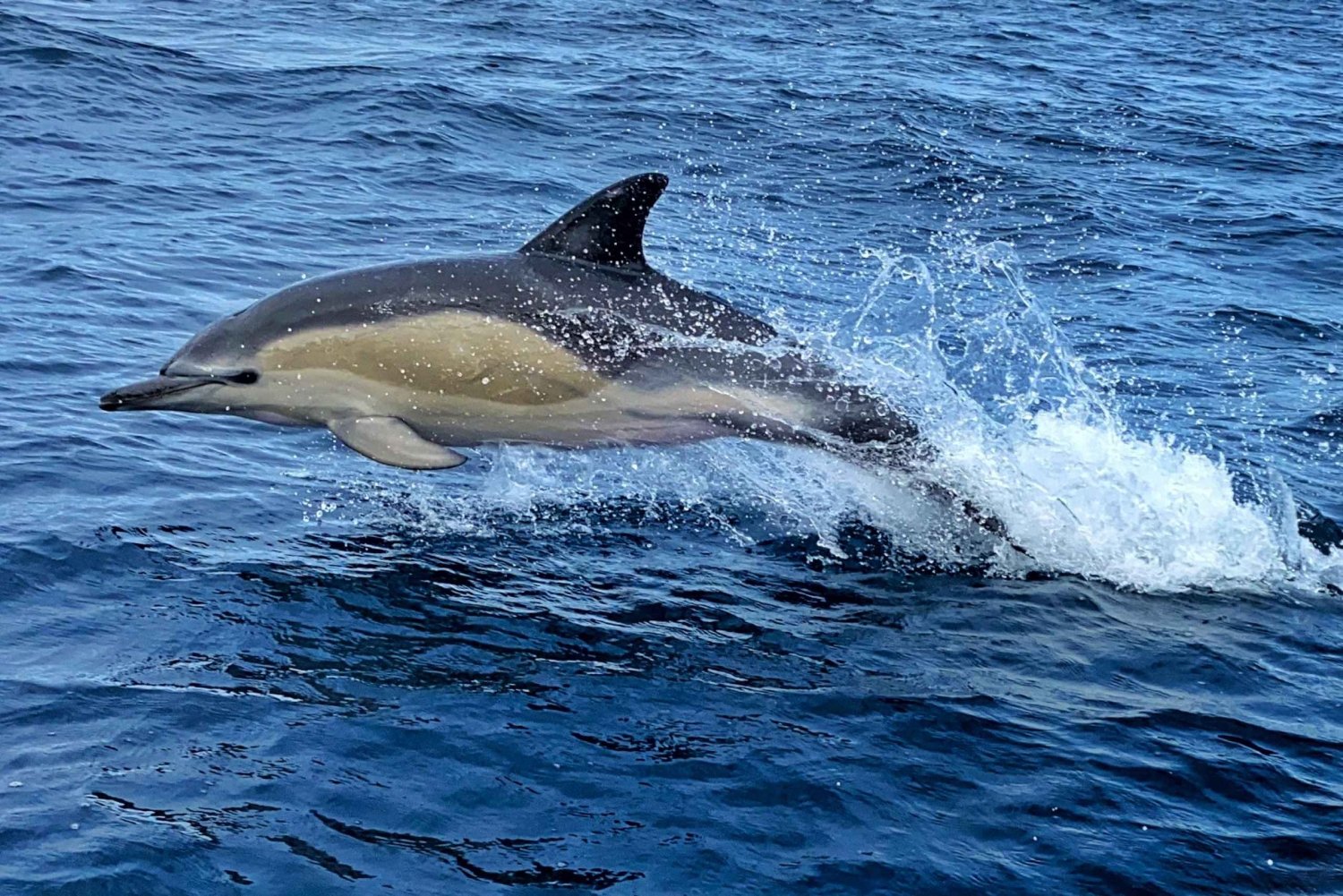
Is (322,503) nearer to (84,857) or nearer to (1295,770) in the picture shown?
(84,857)

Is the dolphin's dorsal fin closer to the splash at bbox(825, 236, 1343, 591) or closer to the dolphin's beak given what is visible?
the splash at bbox(825, 236, 1343, 591)

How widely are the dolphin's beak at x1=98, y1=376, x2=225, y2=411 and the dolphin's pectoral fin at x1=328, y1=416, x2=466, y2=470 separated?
794 millimetres

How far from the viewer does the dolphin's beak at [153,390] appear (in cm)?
891

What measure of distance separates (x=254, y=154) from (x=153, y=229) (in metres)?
3.58

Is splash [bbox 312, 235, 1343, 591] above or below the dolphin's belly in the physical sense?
below

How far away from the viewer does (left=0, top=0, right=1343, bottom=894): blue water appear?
647 centimetres

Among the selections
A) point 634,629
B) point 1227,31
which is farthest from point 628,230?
point 1227,31

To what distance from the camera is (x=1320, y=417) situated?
41.0ft

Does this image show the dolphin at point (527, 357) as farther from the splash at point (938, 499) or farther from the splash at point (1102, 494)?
the splash at point (1102, 494)

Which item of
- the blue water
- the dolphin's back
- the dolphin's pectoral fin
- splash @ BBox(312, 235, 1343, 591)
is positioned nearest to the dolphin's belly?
the dolphin's back

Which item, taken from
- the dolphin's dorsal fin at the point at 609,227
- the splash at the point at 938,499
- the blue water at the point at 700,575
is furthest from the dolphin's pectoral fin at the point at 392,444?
the dolphin's dorsal fin at the point at 609,227

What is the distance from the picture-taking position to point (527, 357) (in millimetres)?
8805

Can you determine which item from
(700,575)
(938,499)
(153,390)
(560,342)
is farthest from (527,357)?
(938,499)

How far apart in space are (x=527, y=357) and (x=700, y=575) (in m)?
1.54
